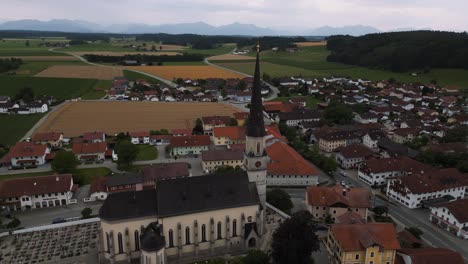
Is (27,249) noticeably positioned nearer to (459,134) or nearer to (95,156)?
(95,156)

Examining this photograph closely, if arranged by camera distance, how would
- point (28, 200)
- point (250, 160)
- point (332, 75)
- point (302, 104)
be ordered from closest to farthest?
point (250, 160) → point (28, 200) → point (302, 104) → point (332, 75)

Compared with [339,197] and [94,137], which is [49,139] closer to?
[94,137]

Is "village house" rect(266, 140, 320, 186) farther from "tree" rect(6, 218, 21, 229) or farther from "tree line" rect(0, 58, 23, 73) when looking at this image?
"tree line" rect(0, 58, 23, 73)

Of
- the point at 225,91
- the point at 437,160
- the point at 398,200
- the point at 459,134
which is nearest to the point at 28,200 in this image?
the point at 398,200

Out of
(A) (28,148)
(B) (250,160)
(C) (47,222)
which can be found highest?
(B) (250,160)

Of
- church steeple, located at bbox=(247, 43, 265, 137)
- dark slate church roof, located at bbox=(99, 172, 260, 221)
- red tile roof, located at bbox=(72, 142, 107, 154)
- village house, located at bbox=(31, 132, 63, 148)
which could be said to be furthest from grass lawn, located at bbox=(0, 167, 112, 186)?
church steeple, located at bbox=(247, 43, 265, 137)
